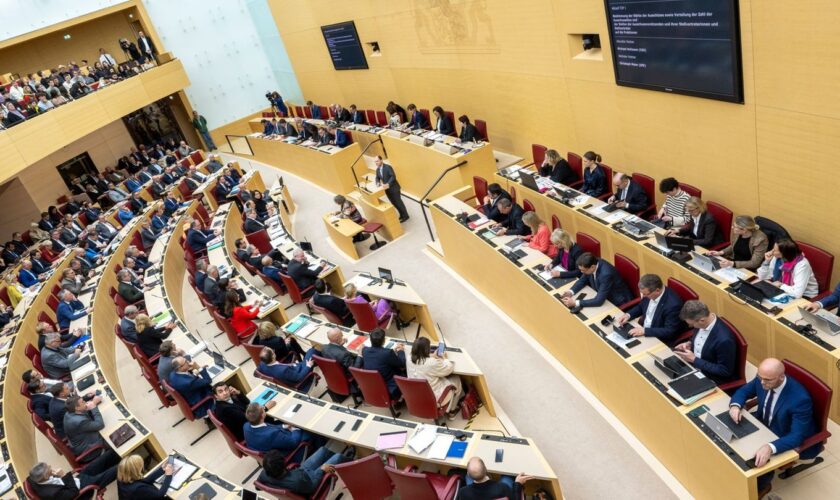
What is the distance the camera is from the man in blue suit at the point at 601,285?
18.1 ft

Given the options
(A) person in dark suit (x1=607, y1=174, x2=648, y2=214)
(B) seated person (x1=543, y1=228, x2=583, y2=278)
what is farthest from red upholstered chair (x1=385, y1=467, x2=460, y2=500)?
(A) person in dark suit (x1=607, y1=174, x2=648, y2=214)

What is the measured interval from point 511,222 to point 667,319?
3215mm

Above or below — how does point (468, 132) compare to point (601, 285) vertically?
above

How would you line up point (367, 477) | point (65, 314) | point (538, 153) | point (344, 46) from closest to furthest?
point (367, 477) → point (65, 314) → point (538, 153) → point (344, 46)

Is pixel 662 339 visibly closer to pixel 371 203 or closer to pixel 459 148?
pixel 459 148

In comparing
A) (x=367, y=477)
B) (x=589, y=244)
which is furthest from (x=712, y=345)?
(x=367, y=477)

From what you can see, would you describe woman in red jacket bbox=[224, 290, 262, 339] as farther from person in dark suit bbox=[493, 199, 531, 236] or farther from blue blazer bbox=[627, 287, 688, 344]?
blue blazer bbox=[627, 287, 688, 344]

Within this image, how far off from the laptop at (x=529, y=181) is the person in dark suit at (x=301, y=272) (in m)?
3.47

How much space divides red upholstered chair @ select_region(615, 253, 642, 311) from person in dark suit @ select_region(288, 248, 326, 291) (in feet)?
15.7

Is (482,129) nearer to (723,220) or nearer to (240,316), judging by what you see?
(723,220)

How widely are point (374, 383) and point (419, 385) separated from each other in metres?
0.63

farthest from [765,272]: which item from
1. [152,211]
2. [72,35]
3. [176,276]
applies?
[72,35]

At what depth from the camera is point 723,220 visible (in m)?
6.18

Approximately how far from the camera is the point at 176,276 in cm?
1134
